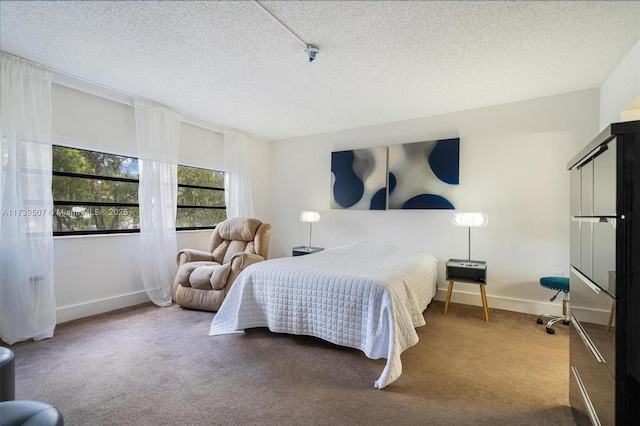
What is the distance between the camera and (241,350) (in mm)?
2420

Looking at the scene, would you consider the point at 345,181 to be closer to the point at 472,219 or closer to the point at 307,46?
→ the point at 472,219

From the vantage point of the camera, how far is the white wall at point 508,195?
3.33 m

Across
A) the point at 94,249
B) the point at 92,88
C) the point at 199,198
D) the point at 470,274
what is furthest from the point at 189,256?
the point at 470,274

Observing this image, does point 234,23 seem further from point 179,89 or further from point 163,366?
point 163,366

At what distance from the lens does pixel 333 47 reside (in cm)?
242

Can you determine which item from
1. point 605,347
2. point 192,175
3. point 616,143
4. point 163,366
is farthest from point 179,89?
point 605,347

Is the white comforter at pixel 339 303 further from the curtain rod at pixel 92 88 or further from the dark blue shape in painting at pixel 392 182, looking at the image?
the curtain rod at pixel 92 88

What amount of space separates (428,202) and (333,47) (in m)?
2.43

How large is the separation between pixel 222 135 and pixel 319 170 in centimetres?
170

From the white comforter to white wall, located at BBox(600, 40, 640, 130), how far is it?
2247 mm

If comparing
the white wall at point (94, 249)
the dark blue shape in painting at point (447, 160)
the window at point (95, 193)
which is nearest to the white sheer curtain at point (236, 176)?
the window at point (95, 193)

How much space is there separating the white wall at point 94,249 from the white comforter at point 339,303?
1.59 meters

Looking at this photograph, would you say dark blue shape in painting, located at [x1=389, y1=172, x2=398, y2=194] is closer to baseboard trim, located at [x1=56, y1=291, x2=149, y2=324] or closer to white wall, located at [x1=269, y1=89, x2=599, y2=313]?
A: white wall, located at [x1=269, y1=89, x2=599, y2=313]

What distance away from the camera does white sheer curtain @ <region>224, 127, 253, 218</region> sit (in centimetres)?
478
